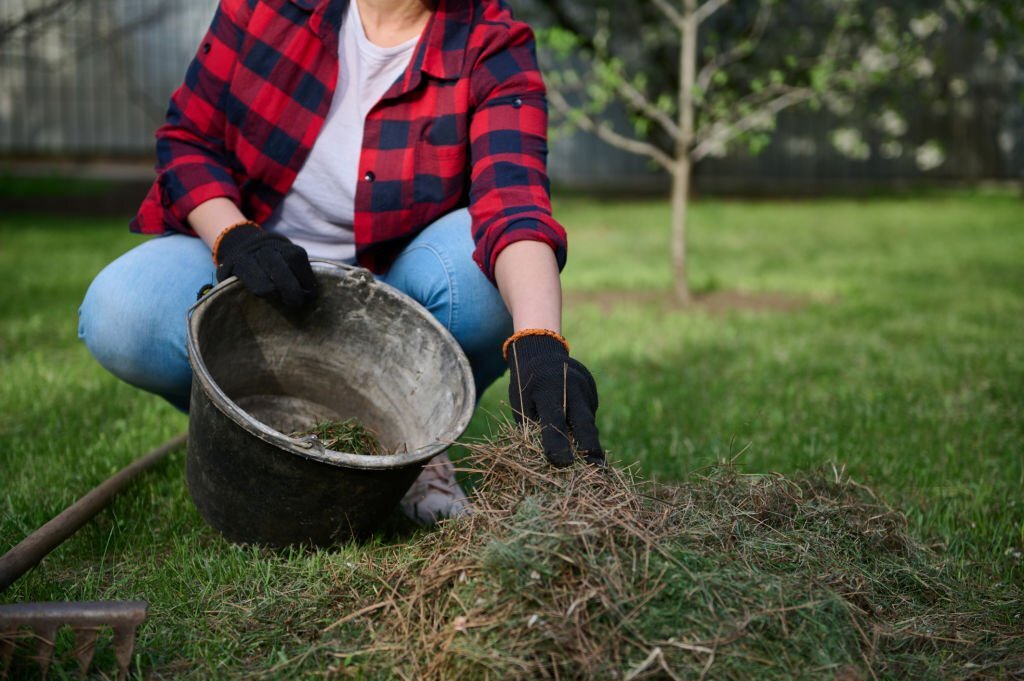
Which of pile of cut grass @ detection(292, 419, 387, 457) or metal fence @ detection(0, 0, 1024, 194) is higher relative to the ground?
metal fence @ detection(0, 0, 1024, 194)

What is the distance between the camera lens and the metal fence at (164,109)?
12289mm

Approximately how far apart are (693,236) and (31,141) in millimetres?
8781

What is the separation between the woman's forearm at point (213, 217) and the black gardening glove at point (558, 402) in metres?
0.85

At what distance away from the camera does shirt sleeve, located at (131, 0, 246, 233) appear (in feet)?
7.79

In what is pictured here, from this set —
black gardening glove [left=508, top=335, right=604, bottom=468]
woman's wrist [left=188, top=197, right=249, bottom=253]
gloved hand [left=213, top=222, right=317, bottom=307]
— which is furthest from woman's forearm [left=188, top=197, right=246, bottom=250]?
black gardening glove [left=508, top=335, right=604, bottom=468]

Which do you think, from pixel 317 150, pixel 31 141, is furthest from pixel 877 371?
pixel 31 141

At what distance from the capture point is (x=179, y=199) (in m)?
2.38

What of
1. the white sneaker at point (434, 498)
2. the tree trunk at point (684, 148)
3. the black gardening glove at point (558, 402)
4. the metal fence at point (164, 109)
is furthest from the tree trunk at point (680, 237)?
the metal fence at point (164, 109)

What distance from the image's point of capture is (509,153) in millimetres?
2326

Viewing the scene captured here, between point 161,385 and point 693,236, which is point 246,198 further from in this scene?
point 693,236

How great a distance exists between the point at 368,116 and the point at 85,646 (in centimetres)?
137

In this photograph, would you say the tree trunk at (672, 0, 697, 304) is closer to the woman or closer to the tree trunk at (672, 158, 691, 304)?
the tree trunk at (672, 158, 691, 304)

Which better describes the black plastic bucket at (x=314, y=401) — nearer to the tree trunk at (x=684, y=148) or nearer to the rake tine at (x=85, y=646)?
the rake tine at (x=85, y=646)

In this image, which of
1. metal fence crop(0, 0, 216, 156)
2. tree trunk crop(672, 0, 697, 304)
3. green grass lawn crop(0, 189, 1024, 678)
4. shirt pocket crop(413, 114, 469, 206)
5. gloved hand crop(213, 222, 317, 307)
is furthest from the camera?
metal fence crop(0, 0, 216, 156)
